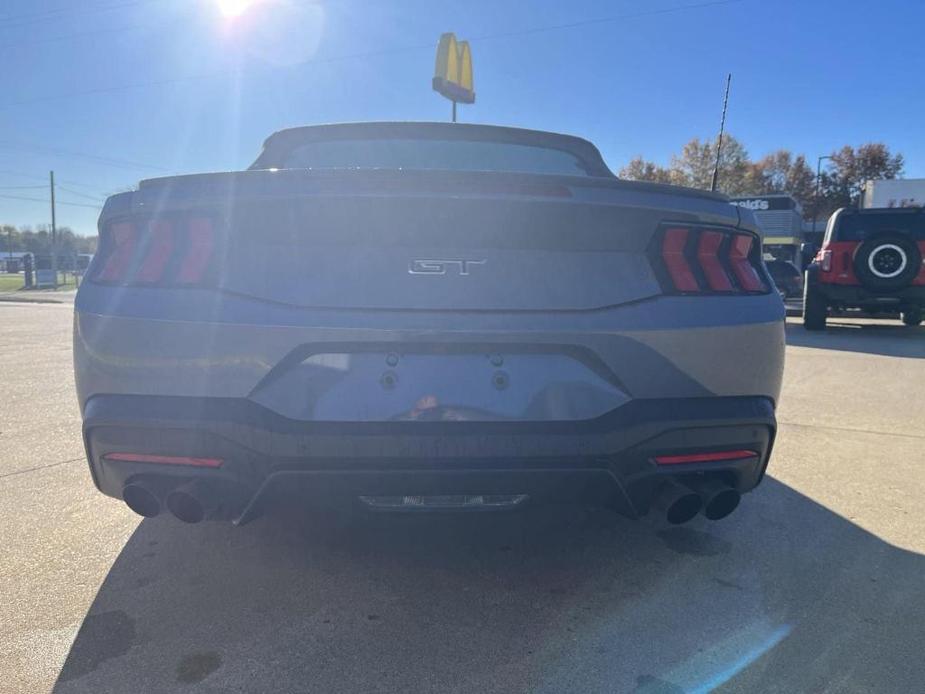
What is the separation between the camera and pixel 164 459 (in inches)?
75.6

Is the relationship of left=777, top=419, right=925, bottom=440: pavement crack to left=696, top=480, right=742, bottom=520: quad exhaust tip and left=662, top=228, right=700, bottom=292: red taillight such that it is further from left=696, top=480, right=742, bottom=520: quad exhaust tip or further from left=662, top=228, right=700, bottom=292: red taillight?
left=662, top=228, right=700, bottom=292: red taillight

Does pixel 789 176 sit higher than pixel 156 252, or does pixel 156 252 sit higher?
pixel 789 176

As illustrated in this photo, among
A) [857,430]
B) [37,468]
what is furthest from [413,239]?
[857,430]

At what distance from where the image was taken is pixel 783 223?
27.6 meters

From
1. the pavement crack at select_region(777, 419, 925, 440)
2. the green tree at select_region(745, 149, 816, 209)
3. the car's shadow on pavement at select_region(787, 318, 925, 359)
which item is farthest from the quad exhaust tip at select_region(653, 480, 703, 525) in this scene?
the green tree at select_region(745, 149, 816, 209)

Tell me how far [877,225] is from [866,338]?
6.06ft

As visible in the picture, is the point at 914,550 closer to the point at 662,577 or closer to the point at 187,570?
the point at 662,577

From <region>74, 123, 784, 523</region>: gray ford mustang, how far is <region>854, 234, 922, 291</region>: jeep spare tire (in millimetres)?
9984

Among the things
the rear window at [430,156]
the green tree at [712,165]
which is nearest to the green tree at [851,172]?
the green tree at [712,165]

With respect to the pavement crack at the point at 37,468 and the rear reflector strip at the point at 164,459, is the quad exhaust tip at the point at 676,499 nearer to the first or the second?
the rear reflector strip at the point at 164,459

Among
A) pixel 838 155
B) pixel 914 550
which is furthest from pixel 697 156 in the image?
pixel 914 550

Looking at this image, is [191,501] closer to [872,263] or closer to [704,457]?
[704,457]

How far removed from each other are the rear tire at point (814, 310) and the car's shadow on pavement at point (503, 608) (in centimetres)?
945

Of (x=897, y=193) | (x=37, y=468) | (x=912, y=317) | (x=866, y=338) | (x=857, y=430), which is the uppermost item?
(x=897, y=193)
